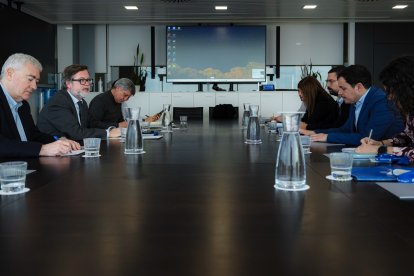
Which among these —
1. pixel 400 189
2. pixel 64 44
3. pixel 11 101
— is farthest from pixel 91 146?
pixel 64 44

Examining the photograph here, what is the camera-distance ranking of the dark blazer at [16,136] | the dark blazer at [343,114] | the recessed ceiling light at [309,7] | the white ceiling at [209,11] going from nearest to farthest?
the dark blazer at [16,136] → the dark blazer at [343,114] → the white ceiling at [209,11] → the recessed ceiling light at [309,7]

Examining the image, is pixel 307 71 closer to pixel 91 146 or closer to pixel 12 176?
pixel 91 146

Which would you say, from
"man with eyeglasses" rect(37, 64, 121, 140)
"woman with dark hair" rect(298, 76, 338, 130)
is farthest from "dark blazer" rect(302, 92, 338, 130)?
"man with eyeglasses" rect(37, 64, 121, 140)

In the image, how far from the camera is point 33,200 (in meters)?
1.33

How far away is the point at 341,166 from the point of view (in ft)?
5.38

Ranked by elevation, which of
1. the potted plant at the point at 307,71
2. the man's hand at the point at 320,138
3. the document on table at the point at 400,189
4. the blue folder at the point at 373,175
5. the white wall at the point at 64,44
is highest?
the white wall at the point at 64,44

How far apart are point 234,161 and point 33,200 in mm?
1041

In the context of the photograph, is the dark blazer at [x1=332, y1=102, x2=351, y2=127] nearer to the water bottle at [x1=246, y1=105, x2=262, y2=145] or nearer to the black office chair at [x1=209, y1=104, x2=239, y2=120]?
the water bottle at [x1=246, y1=105, x2=262, y2=145]

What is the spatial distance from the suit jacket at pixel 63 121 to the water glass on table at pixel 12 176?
79.0 inches

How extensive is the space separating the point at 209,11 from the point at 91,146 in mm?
6336

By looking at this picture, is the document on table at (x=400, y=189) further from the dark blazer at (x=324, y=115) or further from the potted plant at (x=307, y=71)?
the potted plant at (x=307, y=71)

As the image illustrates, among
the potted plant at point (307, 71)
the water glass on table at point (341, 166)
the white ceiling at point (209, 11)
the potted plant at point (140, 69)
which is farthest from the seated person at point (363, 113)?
the potted plant at point (140, 69)

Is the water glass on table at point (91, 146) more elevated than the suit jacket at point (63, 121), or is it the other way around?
the suit jacket at point (63, 121)

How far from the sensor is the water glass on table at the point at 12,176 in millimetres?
1412
